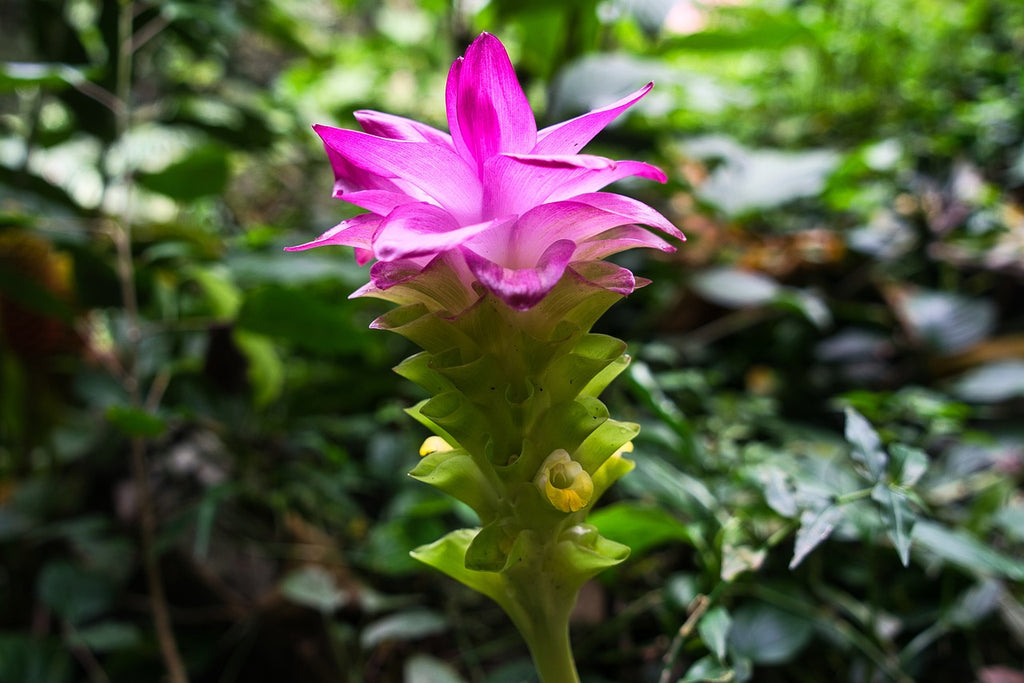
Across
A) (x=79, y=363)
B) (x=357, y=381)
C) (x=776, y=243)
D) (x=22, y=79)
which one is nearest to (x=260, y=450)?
(x=357, y=381)

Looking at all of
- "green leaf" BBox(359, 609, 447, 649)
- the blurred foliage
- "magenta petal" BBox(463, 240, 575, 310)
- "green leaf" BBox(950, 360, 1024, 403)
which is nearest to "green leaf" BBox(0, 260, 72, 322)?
the blurred foliage

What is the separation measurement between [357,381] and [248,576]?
360mm

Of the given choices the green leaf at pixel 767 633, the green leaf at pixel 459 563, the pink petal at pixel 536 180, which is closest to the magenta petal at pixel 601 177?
the pink petal at pixel 536 180

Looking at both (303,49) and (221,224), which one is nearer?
(303,49)

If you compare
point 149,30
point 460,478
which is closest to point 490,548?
point 460,478

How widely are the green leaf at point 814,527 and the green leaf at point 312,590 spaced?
569mm

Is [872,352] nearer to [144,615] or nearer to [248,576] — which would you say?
[248,576]

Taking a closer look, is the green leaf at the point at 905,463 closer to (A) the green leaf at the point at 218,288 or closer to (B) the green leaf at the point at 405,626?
(B) the green leaf at the point at 405,626

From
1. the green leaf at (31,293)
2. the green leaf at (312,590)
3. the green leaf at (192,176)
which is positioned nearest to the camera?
the green leaf at (312,590)

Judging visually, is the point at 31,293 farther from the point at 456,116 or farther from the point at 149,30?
the point at 456,116

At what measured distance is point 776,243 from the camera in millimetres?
1619

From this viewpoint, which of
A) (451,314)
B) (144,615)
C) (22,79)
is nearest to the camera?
(451,314)

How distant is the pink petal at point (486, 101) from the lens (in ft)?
1.08

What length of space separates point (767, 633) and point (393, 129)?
612 millimetres
